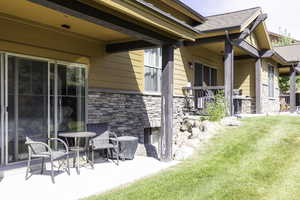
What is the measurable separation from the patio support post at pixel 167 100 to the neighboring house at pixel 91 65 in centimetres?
2

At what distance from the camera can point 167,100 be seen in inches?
243

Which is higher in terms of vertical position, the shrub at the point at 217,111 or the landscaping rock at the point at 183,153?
the shrub at the point at 217,111

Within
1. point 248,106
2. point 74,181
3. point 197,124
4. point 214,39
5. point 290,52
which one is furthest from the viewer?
point 290,52

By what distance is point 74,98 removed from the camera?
6426 mm

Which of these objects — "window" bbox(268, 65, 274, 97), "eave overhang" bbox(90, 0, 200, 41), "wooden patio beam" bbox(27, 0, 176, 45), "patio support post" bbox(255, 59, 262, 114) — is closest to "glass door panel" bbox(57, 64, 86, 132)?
"wooden patio beam" bbox(27, 0, 176, 45)

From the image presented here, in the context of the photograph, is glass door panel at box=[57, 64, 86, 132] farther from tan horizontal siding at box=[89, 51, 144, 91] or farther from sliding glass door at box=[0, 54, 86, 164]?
tan horizontal siding at box=[89, 51, 144, 91]

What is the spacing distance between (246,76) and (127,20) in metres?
10.0

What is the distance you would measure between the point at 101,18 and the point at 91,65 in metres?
2.40

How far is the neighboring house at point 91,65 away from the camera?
493cm

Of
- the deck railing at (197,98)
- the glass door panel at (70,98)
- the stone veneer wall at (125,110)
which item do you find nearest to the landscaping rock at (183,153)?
the stone veneer wall at (125,110)

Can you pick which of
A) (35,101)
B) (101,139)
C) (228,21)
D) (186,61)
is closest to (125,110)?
(101,139)

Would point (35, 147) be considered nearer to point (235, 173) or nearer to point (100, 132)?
point (100, 132)

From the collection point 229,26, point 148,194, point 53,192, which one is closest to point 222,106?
point 229,26

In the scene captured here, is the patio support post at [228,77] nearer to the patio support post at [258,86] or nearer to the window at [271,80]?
A: the patio support post at [258,86]
